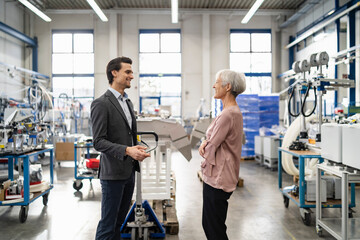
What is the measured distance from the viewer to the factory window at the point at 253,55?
11930 millimetres

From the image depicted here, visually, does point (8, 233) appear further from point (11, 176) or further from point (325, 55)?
point (325, 55)

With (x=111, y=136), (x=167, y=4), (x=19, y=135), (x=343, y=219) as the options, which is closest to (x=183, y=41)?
(x=167, y=4)

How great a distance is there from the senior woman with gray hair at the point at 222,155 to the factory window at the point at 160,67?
10.1 m

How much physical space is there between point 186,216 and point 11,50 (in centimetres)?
1003

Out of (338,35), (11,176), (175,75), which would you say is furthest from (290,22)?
(11,176)

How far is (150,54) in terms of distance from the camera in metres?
11.9

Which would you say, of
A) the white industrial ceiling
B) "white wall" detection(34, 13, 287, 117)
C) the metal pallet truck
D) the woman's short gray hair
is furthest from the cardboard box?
the white industrial ceiling

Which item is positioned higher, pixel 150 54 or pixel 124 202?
pixel 150 54

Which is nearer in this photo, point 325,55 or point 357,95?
point 325,55

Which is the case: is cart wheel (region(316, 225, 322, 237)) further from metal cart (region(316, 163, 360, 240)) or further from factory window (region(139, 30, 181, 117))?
factory window (region(139, 30, 181, 117))

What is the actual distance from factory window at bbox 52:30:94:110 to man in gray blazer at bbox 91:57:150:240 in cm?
1038

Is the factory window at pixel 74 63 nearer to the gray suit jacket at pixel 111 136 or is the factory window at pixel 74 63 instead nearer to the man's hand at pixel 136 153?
the gray suit jacket at pixel 111 136

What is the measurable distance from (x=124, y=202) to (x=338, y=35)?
847cm

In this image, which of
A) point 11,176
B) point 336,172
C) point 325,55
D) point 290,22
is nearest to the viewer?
point 336,172
